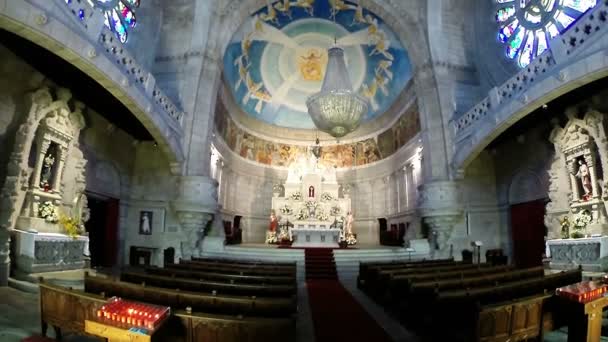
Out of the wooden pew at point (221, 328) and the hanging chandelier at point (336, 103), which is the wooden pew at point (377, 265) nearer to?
the wooden pew at point (221, 328)

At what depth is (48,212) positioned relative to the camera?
8.50 meters

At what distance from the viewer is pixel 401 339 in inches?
185

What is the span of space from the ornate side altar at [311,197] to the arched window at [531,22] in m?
10.9

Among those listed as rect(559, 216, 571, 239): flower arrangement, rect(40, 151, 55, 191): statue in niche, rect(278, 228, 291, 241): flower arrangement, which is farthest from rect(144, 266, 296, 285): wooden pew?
rect(278, 228, 291, 241): flower arrangement

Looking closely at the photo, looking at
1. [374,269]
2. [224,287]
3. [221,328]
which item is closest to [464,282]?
[374,269]

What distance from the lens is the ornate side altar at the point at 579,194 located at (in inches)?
342

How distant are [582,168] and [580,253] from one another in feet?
8.11

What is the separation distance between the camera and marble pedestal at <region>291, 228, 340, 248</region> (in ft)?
50.3

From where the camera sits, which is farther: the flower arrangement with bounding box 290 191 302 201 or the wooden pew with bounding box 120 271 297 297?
the flower arrangement with bounding box 290 191 302 201

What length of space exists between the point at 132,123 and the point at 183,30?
15.5 feet

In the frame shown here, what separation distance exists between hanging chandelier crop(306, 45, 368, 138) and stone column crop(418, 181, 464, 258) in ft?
13.5

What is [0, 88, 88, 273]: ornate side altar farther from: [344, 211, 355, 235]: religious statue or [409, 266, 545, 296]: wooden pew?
[344, 211, 355, 235]: religious statue

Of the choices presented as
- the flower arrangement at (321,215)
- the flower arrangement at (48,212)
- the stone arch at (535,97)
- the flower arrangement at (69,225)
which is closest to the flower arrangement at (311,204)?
the flower arrangement at (321,215)

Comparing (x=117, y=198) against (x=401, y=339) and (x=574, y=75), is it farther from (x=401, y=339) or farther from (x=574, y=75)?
(x=574, y=75)
